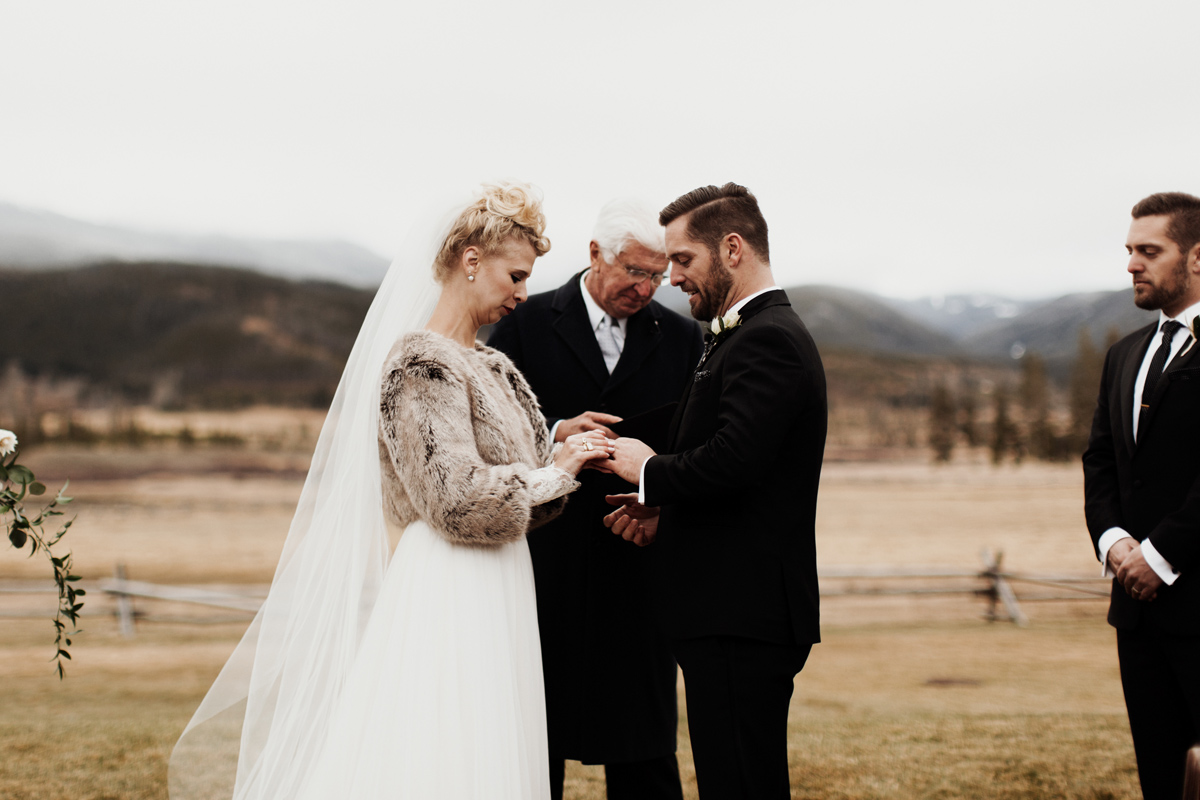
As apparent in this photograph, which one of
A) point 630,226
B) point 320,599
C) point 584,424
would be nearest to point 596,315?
point 630,226

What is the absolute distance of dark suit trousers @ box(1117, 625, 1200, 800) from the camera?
2777 mm

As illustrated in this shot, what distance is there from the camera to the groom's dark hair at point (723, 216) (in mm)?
2535

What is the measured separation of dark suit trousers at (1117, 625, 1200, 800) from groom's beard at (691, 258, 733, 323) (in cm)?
177

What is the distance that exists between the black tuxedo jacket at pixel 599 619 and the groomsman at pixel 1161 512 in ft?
5.45

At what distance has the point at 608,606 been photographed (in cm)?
334

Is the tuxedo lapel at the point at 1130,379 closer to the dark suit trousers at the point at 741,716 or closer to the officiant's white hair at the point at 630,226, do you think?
the dark suit trousers at the point at 741,716

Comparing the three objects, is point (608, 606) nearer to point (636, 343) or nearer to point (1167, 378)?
point (636, 343)

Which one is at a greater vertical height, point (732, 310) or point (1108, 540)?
point (732, 310)

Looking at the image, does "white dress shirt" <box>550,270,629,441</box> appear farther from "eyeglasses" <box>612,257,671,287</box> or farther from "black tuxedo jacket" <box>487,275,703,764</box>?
"eyeglasses" <box>612,257,671,287</box>

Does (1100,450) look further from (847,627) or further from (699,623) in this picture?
(847,627)

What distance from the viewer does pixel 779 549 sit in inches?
95.8

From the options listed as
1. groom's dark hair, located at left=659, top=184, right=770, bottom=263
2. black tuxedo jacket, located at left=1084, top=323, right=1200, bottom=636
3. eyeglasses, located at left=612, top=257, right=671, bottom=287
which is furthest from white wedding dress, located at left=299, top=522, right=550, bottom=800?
black tuxedo jacket, located at left=1084, top=323, right=1200, bottom=636

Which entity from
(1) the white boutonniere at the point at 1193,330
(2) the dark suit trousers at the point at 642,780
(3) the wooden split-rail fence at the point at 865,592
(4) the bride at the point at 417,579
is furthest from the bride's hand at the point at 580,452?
(3) the wooden split-rail fence at the point at 865,592

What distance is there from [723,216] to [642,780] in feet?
7.35
